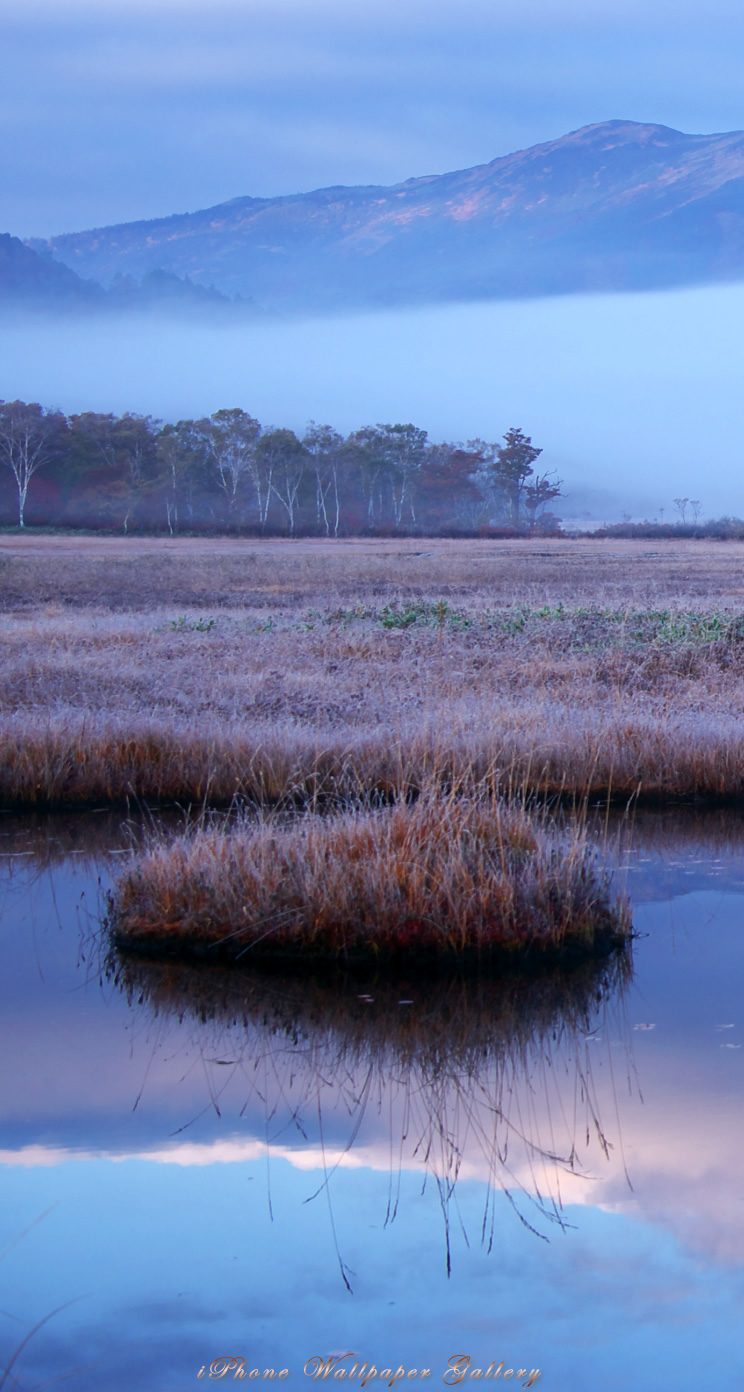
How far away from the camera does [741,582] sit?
124 ft

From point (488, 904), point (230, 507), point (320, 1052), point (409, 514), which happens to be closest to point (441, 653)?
point (488, 904)

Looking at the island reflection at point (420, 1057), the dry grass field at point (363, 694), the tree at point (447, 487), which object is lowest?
the island reflection at point (420, 1057)

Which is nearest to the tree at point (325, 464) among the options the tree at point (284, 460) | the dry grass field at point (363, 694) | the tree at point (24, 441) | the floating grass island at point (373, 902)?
the tree at point (284, 460)

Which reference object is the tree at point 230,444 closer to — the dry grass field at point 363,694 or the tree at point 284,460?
the tree at point 284,460

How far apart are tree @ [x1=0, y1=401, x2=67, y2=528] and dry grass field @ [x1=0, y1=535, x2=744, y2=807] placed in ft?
202

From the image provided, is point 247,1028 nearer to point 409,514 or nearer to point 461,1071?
point 461,1071

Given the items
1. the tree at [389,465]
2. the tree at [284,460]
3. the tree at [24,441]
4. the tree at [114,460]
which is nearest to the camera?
the tree at [24,441]

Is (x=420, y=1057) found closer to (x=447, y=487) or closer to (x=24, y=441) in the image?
(x=24, y=441)

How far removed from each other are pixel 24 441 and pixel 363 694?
82.7m

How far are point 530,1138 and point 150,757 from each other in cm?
756

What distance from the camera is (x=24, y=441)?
301 ft

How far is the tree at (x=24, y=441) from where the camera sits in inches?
3563

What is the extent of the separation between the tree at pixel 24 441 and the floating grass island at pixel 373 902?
82347mm

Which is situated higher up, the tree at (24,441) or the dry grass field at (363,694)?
the tree at (24,441)
